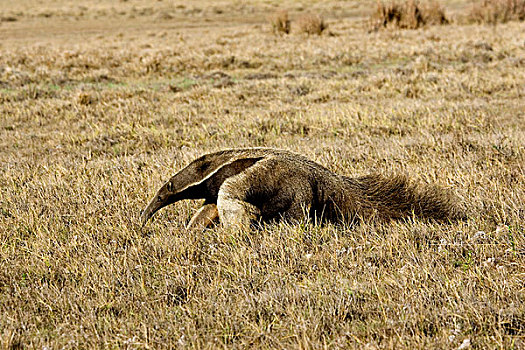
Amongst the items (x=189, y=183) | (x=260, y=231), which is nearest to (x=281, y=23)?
(x=189, y=183)

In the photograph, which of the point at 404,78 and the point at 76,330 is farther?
the point at 404,78

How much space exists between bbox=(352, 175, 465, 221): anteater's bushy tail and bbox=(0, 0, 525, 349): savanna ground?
5.2 inches

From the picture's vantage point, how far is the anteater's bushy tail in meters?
4.00

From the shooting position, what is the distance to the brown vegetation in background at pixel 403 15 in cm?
2214

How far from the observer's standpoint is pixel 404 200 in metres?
4.05

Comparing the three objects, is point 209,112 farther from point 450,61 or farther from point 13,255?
point 450,61

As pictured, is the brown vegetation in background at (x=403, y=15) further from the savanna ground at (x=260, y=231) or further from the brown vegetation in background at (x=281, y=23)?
the savanna ground at (x=260, y=231)

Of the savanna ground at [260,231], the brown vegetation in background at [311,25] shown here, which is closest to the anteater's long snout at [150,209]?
the savanna ground at [260,231]

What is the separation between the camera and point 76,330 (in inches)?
114

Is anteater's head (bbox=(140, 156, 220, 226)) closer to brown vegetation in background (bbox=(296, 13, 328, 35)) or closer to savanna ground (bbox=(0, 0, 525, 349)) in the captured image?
savanna ground (bbox=(0, 0, 525, 349))

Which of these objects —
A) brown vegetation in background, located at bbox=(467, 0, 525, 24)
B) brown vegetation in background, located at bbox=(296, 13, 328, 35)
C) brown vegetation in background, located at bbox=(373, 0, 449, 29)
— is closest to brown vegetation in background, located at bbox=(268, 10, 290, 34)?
brown vegetation in background, located at bbox=(296, 13, 328, 35)

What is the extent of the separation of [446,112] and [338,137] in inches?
84.8

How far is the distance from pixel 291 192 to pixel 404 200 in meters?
0.98

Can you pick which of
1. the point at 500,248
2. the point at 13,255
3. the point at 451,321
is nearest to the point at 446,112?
the point at 500,248
